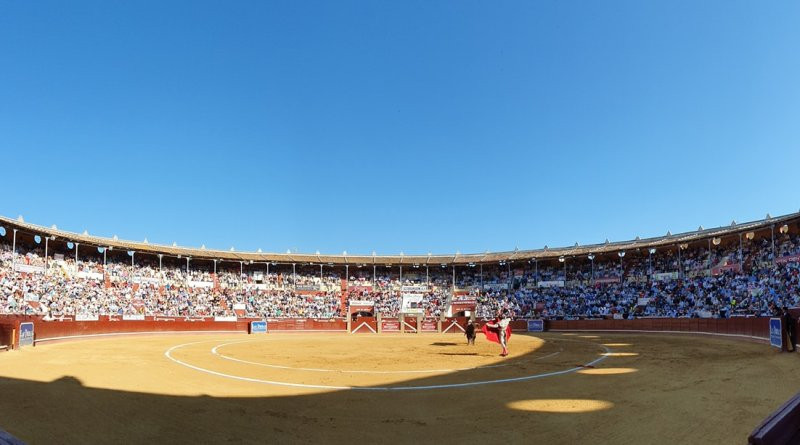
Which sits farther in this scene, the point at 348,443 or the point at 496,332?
the point at 496,332

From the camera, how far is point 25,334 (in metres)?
24.6

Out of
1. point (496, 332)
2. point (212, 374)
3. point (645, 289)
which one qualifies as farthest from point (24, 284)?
point (645, 289)

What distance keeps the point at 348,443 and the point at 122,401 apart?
216 inches

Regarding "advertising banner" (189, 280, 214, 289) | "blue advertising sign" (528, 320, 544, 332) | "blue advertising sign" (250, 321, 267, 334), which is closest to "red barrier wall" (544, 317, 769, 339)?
"blue advertising sign" (528, 320, 544, 332)

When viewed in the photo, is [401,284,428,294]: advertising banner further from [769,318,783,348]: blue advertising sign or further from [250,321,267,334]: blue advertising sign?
[769,318,783,348]: blue advertising sign

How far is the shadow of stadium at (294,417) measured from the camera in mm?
7727

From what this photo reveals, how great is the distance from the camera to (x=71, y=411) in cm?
933

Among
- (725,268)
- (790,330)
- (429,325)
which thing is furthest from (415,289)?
(790,330)

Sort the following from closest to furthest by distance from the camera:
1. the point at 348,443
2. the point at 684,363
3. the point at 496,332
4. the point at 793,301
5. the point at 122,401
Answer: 1. the point at 348,443
2. the point at 122,401
3. the point at 684,363
4. the point at 496,332
5. the point at 793,301

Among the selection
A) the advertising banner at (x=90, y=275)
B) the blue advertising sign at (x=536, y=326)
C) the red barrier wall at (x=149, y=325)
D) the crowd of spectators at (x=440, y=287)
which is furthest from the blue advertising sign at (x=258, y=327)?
the blue advertising sign at (x=536, y=326)

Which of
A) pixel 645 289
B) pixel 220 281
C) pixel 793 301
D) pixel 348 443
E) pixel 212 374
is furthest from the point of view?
pixel 220 281

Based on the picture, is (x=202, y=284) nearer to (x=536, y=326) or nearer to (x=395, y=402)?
(x=536, y=326)

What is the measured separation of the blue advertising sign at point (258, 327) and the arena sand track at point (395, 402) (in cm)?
2920

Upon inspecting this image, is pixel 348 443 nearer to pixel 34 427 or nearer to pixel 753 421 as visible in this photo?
pixel 34 427
